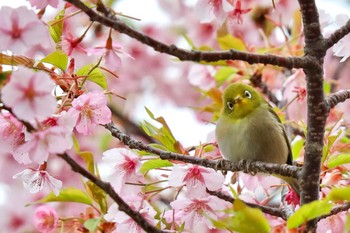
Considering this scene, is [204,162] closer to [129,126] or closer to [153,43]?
[153,43]

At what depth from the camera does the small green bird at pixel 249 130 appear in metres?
2.14

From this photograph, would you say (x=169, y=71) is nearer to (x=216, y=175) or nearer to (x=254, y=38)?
(x=254, y=38)

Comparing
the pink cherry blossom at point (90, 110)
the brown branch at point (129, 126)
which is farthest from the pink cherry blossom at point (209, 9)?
the brown branch at point (129, 126)

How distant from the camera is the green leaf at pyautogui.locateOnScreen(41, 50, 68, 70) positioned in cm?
171

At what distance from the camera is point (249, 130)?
2225 millimetres

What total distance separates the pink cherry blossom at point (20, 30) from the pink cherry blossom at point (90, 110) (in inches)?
10.5

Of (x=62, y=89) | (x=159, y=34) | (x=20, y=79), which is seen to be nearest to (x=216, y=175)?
(x=62, y=89)

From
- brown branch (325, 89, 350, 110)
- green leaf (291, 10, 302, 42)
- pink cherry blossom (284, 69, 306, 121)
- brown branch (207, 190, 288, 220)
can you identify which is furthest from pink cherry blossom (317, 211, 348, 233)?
green leaf (291, 10, 302, 42)

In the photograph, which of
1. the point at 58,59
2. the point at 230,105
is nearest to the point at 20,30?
the point at 58,59

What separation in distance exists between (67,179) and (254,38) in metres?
1.31

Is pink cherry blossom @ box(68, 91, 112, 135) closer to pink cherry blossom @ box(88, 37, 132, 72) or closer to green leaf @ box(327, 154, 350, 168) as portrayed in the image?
pink cherry blossom @ box(88, 37, 132, 72)

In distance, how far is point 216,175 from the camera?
1.86 m

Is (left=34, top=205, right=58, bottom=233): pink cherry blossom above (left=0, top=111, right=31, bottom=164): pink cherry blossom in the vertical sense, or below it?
below

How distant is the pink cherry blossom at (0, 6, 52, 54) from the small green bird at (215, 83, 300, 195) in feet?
2.76
